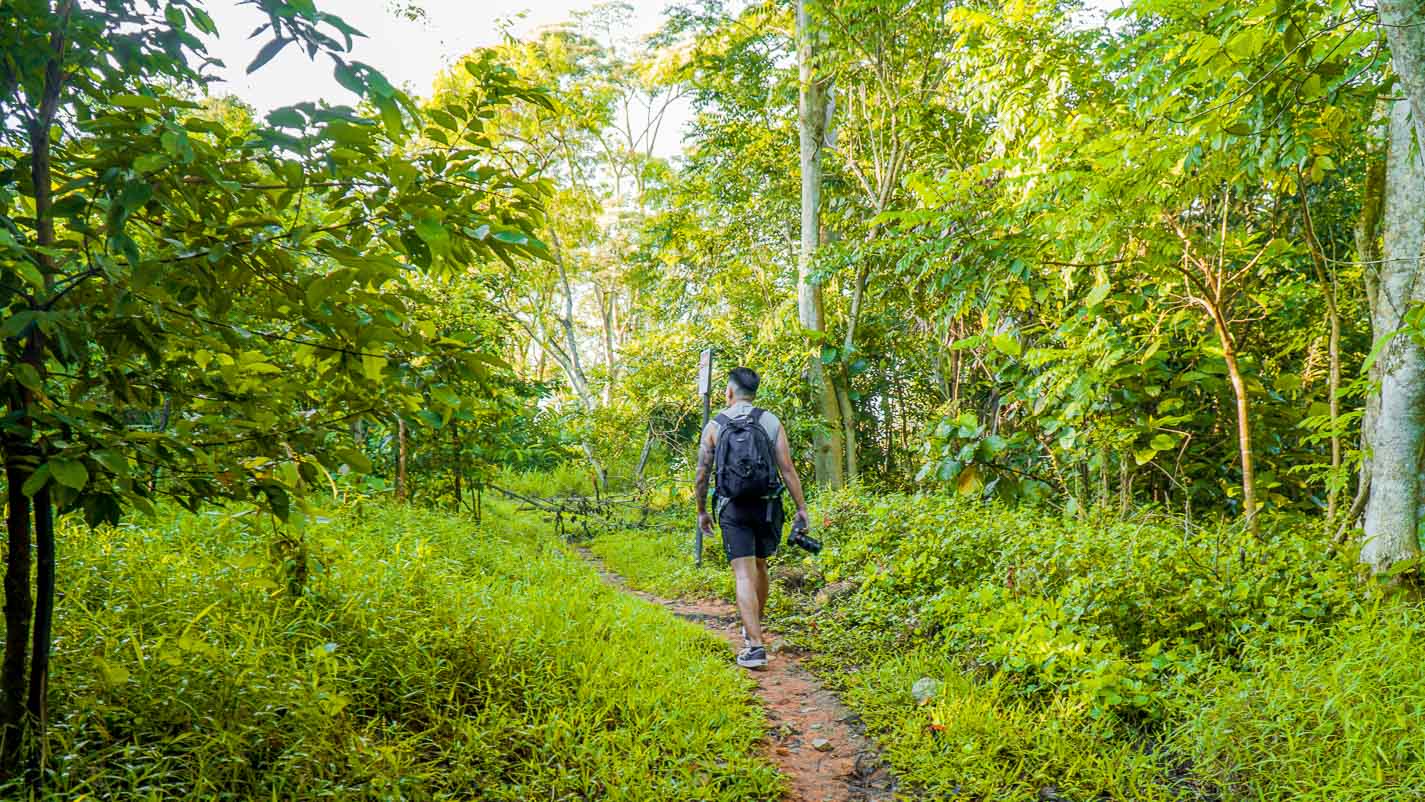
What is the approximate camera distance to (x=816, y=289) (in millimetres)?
9438

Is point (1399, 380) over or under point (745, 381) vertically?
under

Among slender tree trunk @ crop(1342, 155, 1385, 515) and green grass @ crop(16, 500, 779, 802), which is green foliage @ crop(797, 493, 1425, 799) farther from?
green grass @ crop(16, 500, 779, 802)

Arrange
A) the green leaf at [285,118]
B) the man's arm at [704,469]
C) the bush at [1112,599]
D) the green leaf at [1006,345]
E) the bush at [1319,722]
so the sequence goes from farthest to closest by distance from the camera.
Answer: the green leaf at [1006,345] < the man's arm at [704,469] < the bush at [1112,599] < the bush at [1319,722] < the green leaf at [285,118]

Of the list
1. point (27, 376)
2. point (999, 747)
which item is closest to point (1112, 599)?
point (999, 747)

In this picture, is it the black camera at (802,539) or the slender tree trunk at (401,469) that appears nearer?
the black camera at (802,539)

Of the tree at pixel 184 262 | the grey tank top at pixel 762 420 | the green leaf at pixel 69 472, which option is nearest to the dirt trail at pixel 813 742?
the grey tank top at pixel 762 420

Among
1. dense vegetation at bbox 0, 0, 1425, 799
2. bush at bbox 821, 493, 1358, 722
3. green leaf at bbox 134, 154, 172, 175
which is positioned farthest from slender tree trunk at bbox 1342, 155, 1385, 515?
green leaf at bbox 134, 154, 172, 175

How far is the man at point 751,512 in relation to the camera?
14.9ft

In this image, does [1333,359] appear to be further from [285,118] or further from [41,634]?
[41,634]

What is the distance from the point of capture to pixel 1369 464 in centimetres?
399

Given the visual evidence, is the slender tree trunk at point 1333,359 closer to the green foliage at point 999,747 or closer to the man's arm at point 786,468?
the green foliage at point 999,747

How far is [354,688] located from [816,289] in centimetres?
761

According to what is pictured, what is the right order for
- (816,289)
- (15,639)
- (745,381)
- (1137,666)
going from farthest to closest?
(816,289)
(745,381)
(1137,666)
(15,639)

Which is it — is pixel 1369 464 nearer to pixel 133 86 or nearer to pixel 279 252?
pixel 279 252
